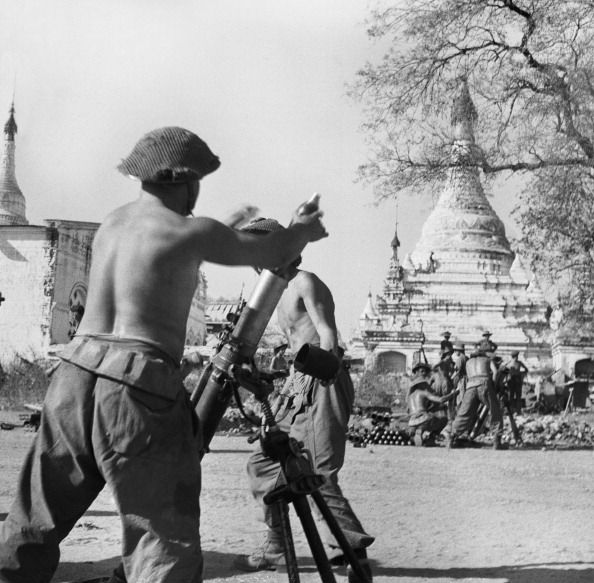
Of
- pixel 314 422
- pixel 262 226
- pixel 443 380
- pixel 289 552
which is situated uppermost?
pixel 262 226

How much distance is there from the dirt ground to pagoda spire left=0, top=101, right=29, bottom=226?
1462 inches

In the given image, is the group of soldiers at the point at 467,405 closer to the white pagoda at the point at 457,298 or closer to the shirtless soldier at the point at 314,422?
the shirtless soldier at the point at 314,422

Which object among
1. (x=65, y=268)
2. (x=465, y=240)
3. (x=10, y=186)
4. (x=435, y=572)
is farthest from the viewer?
(x=465, y=240)

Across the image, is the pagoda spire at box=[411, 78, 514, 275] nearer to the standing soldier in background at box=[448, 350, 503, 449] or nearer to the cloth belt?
the standing soldier in background at box=[448, 350, 503, 449]

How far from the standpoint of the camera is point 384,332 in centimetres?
4753

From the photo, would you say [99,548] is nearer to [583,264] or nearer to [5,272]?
[583,264]

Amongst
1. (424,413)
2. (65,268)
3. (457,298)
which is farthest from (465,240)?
(424,413)

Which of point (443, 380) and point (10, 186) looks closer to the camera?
point (443, 380)

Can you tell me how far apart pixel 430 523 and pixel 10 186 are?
4366 cm

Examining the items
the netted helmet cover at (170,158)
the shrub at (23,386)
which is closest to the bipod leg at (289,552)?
the netted helmet cover at (170,158)

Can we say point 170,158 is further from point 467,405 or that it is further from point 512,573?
point 467,405

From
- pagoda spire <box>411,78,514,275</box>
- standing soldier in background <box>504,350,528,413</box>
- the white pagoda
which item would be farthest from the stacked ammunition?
pagoda spire <box>411,78,514,275</box>

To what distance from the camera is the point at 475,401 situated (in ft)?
51.5

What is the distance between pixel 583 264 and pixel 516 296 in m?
35.1
